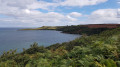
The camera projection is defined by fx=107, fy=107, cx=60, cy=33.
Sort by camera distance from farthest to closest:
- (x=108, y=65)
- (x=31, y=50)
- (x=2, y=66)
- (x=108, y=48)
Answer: (x=31, y=50), (x=2, y=66), (x=108, y=48), (x=108, y=65)

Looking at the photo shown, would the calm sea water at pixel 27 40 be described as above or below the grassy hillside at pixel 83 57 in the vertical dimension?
below

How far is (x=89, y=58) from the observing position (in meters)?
5.02

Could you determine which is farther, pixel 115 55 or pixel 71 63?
pixel 71 63

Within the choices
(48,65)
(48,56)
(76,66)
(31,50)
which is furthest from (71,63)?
(31,50)

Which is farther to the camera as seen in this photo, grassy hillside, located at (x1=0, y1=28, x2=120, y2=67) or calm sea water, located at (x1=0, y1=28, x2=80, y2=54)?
calm sea water, located at (x1=0, y1=28, x2=80, y2=54)

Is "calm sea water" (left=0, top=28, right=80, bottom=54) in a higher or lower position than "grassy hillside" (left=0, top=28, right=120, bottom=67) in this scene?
lower

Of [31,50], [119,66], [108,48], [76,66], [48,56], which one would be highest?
[108,48]

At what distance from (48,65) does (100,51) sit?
2996 millimetres

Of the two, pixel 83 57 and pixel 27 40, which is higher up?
pixel 83 57

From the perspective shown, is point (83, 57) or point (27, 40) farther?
point (27, 40)

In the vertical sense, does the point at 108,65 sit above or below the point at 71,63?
above

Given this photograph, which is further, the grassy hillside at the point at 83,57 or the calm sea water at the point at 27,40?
the calm sea water at the point at 27,40

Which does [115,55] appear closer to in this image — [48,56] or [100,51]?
[100,51]

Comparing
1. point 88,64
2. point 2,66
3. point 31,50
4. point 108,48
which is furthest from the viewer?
point 31,50
